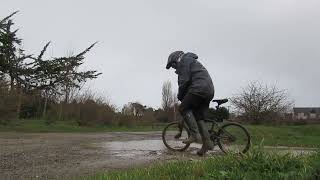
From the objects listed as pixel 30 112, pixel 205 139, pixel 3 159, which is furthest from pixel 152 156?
pixel 30 112

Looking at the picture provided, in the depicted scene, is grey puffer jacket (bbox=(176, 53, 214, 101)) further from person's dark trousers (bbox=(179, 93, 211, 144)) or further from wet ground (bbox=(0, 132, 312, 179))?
wet ground (bbox=(0, 132, 312, 179))

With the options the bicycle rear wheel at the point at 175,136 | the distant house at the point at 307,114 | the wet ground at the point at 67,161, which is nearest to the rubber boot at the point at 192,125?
the wet ground at the point at 67,161

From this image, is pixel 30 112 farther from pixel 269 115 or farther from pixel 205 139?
pixel 205 139

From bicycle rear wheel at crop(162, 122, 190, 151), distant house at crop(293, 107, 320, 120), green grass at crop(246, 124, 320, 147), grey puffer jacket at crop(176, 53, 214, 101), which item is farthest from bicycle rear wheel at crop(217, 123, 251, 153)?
distant house at crop(293, 107, 320, 120)

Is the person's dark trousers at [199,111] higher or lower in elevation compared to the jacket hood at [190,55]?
lower

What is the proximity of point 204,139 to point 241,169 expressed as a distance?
4876 mm

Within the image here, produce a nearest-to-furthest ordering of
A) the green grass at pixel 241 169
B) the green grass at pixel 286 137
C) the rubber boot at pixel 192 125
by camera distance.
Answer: the green grass at pixel 241 169
the rubber boot at pixel 192 125
the green grass at pixel 286 137

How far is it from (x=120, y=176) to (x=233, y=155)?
62.7 inches

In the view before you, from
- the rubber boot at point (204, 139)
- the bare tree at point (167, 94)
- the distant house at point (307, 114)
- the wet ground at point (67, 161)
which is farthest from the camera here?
the bare tree at point (167, 94)

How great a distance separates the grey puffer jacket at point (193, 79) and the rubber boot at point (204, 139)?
0.63 m

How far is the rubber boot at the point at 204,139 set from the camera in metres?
11.2

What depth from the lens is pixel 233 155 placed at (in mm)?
7277

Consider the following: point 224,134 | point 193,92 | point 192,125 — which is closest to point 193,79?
point 193,92

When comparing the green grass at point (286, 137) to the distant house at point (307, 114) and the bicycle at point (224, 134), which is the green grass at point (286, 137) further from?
the distant house at point (307, 114)
